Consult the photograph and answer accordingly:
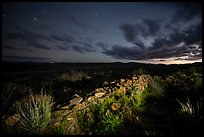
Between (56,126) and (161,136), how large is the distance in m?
2.63

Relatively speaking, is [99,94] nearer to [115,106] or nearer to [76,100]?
[115,106]

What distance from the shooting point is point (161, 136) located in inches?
161

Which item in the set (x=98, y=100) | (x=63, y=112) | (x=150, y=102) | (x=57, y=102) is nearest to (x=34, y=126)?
(x=63, y=112)

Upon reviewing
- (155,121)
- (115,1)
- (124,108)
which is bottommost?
(155,121)

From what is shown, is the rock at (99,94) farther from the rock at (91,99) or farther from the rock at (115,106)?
the rock at (115,106)

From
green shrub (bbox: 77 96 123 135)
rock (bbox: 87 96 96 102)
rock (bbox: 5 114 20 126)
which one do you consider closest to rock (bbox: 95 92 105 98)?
rock (bbox: 87 96 96 102)

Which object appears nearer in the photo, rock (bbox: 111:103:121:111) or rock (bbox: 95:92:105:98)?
rock (bbox: 111:103:121:111)

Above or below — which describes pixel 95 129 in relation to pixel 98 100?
below

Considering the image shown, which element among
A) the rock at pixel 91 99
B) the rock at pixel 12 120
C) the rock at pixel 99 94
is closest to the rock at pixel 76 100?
the rock at pixel 91 99

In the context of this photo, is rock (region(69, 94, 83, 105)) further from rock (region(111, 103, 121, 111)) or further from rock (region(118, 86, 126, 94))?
rock (region(118, 86, 126, 94))

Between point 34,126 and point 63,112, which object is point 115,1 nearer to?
point 63,112

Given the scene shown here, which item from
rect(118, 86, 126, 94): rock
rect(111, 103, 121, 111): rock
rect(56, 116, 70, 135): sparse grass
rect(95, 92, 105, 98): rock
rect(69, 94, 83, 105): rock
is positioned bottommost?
rect(56, 116, 70, 135): sparse grass

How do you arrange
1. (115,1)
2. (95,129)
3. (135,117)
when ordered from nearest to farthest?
(95,129) → (115,1) → (135,117)

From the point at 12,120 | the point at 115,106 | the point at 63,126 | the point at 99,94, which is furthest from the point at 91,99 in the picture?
the point at 12,120
